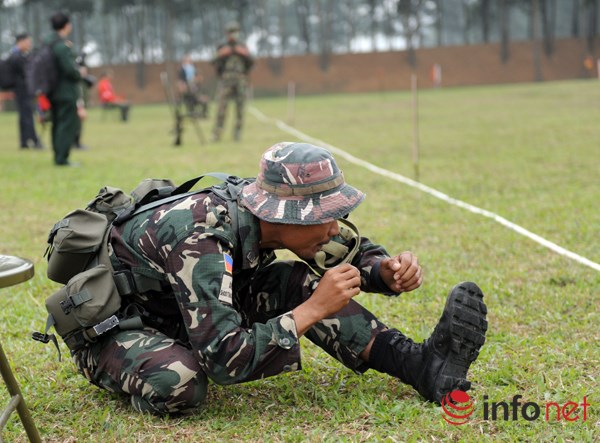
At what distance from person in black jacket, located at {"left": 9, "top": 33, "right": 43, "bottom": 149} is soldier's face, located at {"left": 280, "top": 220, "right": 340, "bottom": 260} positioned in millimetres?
13266

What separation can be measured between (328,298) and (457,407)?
1.98ft

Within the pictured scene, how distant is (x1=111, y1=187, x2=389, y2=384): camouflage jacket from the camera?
2.85m

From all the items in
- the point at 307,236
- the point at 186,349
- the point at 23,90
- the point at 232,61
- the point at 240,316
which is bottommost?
the point at 186,349

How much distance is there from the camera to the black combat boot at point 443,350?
9.88 ft

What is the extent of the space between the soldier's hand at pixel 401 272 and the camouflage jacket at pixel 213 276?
0.50 m

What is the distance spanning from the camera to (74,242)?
3.07 meters

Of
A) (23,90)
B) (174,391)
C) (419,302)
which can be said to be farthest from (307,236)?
(23,90)

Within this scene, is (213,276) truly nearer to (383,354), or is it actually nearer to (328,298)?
(328,298)

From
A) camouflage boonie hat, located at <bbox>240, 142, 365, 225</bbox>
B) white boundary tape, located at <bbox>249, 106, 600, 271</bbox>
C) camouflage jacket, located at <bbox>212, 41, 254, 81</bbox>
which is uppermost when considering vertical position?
camouflage jacket, located at <bbox>212, 41, 254, 81</bbox>

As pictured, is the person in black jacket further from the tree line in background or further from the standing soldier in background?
the tree line in background

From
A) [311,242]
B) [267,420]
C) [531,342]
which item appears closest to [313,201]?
[311,242]

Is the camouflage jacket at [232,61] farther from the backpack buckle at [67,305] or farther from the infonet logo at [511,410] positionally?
the infonet logo at [511,410]

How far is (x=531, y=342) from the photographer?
3830 millimetres

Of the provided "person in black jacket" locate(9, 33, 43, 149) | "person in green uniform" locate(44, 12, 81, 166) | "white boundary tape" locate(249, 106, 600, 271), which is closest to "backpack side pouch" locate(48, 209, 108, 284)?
"white boundary tape" locate(249, 106, 600, 271)
